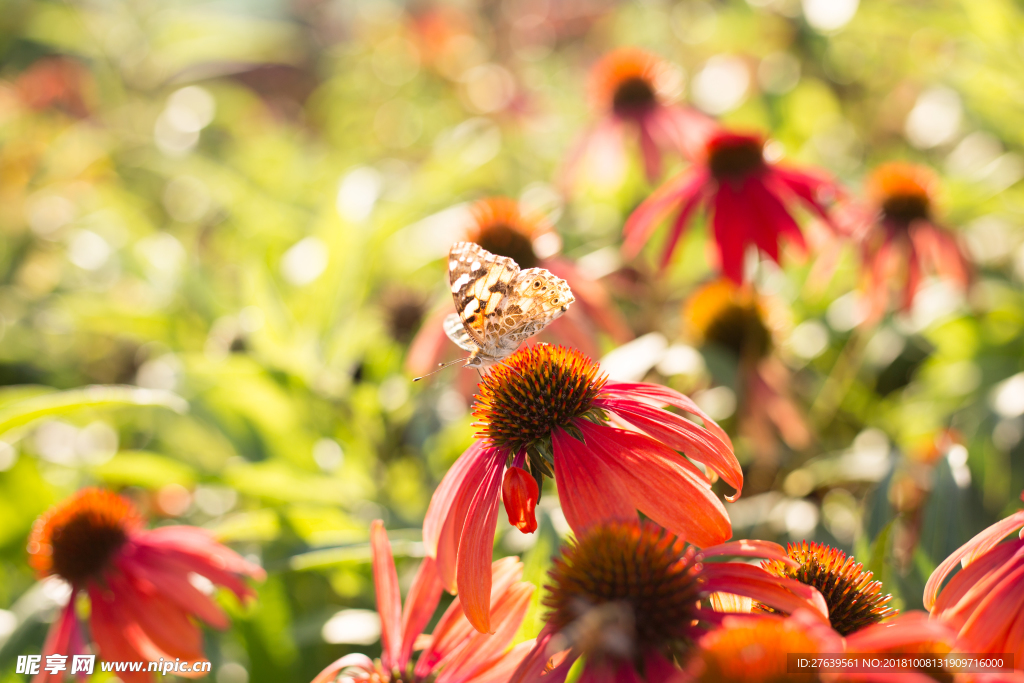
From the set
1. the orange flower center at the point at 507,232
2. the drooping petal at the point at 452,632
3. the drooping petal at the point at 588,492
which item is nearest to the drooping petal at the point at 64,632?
the drooping petal at the point at 452,632

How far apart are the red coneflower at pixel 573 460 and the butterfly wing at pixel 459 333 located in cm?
7

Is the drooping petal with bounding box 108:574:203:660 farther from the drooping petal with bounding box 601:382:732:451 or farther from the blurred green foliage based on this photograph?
the drooping petal with bounding box 601:382:732:451

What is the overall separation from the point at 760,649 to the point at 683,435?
33 cm

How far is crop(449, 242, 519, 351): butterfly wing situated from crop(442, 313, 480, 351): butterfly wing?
2 cm

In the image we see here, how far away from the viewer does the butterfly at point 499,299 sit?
3.06ft

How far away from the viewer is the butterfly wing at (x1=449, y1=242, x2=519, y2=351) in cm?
94

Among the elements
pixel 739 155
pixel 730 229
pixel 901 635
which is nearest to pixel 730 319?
pixel 730 229

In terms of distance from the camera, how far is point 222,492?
1.85 m

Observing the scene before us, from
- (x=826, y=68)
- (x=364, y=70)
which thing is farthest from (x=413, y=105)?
(x=826, y=68)

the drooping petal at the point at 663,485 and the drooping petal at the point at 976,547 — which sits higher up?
the drooping petal at the point at 663,485

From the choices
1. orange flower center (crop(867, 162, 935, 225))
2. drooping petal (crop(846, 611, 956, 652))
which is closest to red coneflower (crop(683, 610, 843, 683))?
drooping petal (crop(846, 611, 956, 652))

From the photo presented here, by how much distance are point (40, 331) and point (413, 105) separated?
2.29m

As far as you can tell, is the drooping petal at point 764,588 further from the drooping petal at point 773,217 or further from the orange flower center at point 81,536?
the orange flower center at point 81,536

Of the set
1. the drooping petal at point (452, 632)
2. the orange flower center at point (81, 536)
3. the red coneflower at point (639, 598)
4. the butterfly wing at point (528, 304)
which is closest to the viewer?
the red coneflower at point (639, 598)
